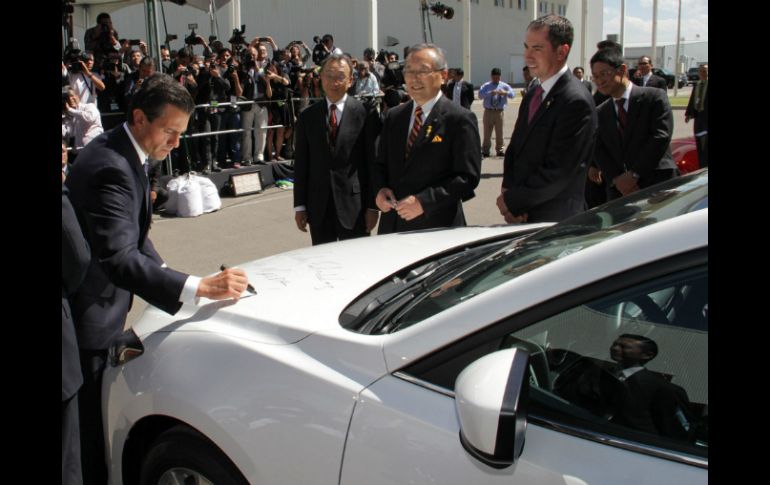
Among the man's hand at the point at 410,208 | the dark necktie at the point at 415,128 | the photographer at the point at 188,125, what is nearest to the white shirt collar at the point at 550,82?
the dark necktie at the point at 415,128

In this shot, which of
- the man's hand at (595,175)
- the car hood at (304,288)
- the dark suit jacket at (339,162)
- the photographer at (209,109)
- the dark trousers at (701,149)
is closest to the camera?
the car hood at (304,288)

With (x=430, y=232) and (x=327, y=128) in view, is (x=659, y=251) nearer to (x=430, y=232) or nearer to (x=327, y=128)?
(x=430, y=232)

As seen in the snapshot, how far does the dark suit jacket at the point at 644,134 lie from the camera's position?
17.4 ft

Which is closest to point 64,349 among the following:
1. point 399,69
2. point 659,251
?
point 659,251

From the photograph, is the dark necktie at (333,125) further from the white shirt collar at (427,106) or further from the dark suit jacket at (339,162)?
the white shirt collar at (427,106)

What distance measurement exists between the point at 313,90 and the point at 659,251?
38.8 feet

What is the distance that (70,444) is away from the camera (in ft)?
8.21

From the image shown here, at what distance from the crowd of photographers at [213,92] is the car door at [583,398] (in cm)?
776

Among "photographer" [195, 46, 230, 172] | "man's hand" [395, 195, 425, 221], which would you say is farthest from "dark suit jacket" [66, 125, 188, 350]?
"photographer" [195, 46, 230, 172]

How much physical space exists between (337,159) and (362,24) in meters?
32.8

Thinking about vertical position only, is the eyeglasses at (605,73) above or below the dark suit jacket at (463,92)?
above

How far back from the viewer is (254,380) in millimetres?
2125

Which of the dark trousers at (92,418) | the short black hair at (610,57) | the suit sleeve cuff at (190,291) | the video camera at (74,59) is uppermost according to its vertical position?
the video camera at (74,59)

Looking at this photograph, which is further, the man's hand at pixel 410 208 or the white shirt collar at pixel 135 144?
the man's hand at pixel 410 208
